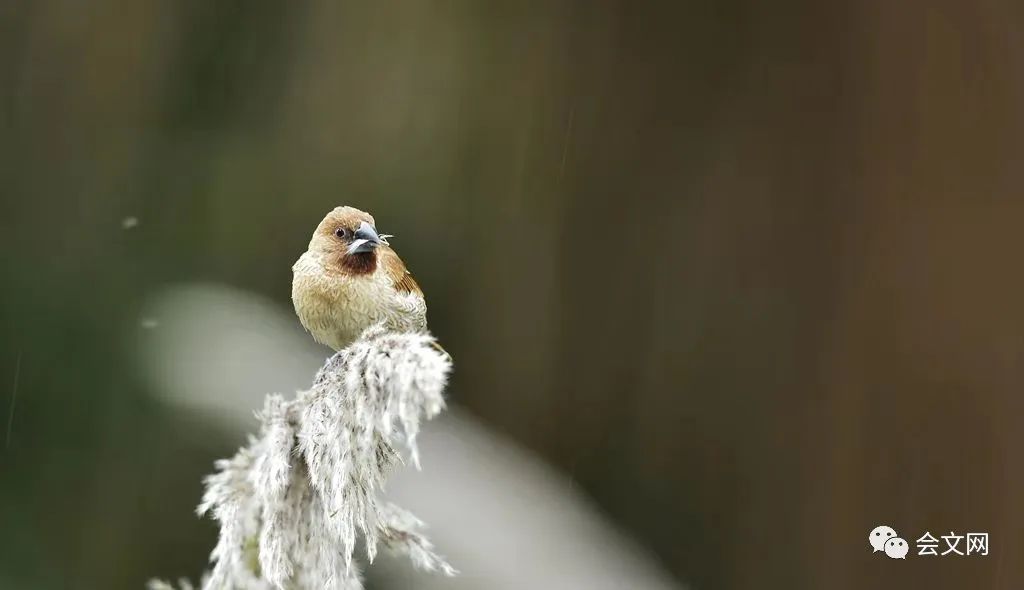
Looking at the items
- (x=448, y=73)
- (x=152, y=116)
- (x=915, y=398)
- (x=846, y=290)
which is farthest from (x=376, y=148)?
(x=915, y=398)

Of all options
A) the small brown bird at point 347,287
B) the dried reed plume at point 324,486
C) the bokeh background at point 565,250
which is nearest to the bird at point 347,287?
the small brown bird at point 347,287

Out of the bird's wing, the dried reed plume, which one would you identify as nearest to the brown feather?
the bird's wing

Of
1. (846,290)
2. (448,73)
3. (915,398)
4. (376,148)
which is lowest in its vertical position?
(915,398)

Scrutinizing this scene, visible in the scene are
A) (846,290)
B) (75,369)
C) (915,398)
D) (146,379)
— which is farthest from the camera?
(75,369)

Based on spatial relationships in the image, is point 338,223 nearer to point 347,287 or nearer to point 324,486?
point 347,287

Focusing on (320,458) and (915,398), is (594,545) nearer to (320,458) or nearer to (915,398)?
(915,398)

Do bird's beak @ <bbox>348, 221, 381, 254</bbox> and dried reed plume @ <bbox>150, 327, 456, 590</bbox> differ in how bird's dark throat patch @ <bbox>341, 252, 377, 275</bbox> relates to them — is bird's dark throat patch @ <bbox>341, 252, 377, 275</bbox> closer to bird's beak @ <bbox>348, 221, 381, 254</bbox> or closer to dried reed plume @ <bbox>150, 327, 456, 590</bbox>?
bird's beak @ <bbox>348, 221, 381, 254</bbox>
